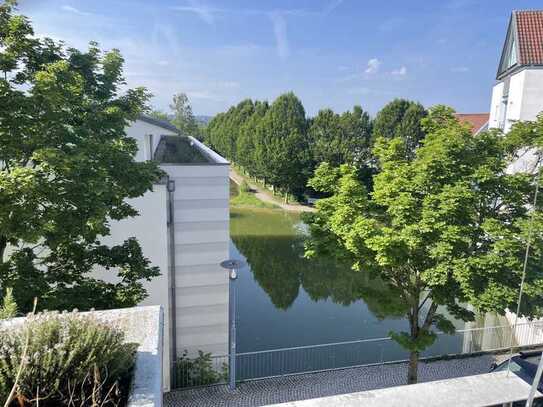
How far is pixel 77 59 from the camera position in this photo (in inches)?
255

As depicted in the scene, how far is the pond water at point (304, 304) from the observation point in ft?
39.7

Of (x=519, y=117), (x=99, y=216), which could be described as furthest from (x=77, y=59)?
(x=519, y=117)

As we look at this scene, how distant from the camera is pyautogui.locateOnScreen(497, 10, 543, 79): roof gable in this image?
13.3 meters

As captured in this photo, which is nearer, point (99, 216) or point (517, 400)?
point (517, 400)

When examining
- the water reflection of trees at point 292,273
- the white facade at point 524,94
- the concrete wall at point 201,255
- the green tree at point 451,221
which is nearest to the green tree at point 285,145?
the water reflection of trees at point 292,273

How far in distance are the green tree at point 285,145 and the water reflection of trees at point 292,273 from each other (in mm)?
7460

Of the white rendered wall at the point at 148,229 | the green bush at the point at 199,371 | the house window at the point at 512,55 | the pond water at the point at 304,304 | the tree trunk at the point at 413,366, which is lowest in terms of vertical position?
the pond water at the point at 304,304

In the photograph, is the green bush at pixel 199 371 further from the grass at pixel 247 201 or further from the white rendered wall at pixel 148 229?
the grass at pixel 247 201

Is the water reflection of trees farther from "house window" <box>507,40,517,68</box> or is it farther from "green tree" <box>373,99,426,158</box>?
"green tree" <box>373,99,426,158</box>

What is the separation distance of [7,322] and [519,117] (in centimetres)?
1463

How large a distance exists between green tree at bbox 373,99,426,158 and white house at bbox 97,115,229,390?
26.4m

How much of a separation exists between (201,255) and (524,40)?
1235cm

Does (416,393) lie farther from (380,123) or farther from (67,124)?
(380,123)

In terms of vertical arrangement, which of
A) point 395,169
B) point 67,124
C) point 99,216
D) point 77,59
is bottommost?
point 99,216
